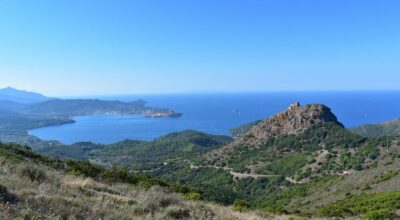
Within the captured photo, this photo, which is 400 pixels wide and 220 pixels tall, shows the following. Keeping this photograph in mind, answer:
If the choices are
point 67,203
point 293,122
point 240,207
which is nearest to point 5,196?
point 67,203

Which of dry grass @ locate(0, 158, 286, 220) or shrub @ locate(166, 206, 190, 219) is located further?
shrub @ locate(166, 206, 190, 219)

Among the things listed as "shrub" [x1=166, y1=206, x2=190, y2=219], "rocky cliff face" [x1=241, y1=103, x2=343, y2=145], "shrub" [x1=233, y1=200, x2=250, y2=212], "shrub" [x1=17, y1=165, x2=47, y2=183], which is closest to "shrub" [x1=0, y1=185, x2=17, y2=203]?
"shrub" [x1=17, y1=165, x2=47, y2=183]

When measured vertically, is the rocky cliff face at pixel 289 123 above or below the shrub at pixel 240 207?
below

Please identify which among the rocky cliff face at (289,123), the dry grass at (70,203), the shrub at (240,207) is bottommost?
the rocky cliff face at (289,123)

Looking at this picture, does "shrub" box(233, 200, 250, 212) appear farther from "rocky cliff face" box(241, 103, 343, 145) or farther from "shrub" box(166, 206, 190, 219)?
"rocky cliff face" box(241, 103, 343, 145)

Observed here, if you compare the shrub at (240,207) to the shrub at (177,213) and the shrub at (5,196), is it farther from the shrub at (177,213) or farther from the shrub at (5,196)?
the shrub at (5,196)

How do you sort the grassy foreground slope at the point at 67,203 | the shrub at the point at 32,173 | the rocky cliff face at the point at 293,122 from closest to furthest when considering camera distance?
the grassy foreground slope at the point at 67,203
the shrub at the point at 32,173
the rocky cliff face at the point at 293,122

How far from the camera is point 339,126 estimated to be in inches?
3553

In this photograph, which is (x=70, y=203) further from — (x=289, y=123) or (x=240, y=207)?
(x=289, y=123)

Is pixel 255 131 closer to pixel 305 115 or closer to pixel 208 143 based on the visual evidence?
pixel 305 115

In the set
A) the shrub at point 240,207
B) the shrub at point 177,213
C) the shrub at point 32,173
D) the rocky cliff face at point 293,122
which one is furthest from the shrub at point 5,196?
the rocky cliff face at point 293,122

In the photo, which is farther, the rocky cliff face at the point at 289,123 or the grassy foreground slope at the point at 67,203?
the rocky cliff face at the point at 289,123

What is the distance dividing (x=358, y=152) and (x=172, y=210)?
64.9 metres

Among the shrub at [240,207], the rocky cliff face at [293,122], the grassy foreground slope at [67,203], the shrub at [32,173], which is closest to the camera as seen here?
the grassy foreground slope at [67,203]
